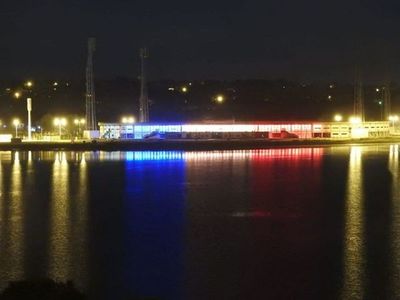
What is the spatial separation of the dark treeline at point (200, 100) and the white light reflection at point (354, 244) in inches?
1853

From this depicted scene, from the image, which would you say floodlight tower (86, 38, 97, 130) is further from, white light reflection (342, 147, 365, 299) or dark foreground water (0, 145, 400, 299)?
white light reflection (342, 147, 365, 299)

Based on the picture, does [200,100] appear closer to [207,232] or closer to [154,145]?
[154,145]

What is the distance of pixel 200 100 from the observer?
91.6 metres

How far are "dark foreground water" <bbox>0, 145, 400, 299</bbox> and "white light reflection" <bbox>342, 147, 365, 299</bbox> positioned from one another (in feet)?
0.07

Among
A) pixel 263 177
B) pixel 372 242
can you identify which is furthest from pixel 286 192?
pixel 372 242

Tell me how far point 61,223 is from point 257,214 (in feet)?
13.4

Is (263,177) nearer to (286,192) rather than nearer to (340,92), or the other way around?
(286,192)

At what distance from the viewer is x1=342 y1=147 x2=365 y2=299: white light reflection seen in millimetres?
8047

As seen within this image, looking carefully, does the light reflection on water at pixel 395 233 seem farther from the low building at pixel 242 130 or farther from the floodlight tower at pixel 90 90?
the low building at pixel 242 130

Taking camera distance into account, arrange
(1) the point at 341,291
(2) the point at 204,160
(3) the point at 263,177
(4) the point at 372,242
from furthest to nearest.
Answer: (2) the point at 204,160 < (3) the point at 263,177 < (4) the point at 372,242 < (1) the point at 341,291

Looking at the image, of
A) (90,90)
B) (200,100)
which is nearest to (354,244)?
(90,90)

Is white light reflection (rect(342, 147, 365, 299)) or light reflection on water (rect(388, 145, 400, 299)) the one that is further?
light reflection on water (rect(388, 145, 400, 299))

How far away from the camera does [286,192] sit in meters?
16.8

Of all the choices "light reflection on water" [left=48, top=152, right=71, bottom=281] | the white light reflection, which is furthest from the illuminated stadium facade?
the white light reflection
